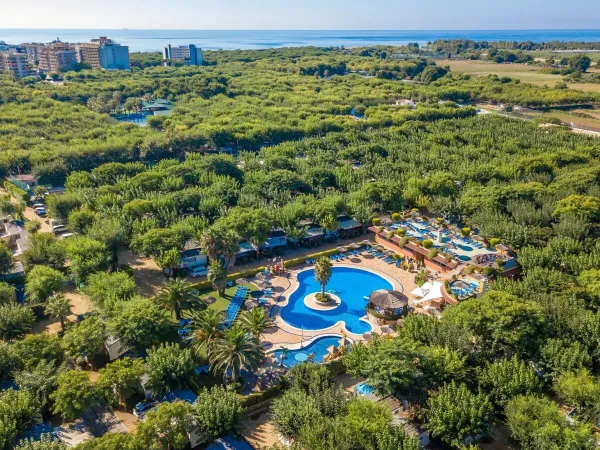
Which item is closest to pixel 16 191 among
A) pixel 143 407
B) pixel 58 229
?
pixel 58 229

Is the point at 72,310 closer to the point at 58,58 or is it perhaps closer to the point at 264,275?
the point at 264,275

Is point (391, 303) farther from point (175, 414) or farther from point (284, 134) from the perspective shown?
point (284, 134)

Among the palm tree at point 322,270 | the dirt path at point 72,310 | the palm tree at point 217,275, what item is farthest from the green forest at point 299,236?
the palm tree at point 322,270

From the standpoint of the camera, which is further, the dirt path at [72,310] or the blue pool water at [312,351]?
the dirt path at [72,310]

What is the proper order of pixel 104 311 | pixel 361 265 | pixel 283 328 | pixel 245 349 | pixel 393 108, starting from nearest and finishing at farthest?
pixel 245 349 → pixel 104 311 → pixel 283 328 → pixel 361 265 → pixel 393 108

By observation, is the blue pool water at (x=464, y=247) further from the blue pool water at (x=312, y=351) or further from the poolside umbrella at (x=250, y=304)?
the poolside umbrella at (x=250, y=304)

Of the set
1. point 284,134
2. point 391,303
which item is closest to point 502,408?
point 391,303
